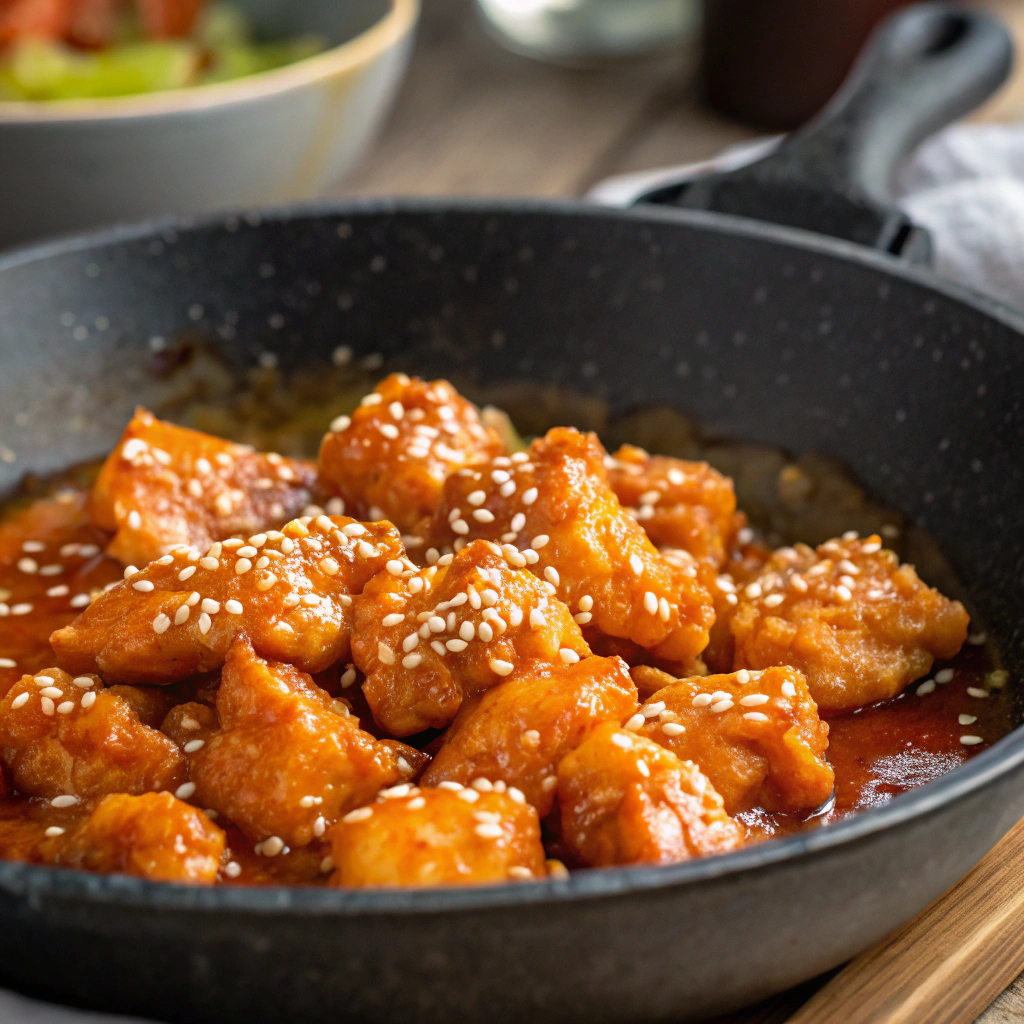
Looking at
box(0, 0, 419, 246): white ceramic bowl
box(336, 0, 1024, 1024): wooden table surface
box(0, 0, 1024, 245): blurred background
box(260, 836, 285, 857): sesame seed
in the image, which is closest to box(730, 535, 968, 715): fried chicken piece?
box(260, 836, 285, 857): sesame seed

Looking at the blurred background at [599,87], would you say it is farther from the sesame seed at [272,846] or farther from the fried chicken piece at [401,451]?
the sesame seed at [272,846]

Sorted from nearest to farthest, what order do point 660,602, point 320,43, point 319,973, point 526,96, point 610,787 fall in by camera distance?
point 319,973
point 610,787
point 660,602
point 320,43
point 526,96

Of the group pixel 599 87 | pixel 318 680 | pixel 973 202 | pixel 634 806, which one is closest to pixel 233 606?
pixel 318 680

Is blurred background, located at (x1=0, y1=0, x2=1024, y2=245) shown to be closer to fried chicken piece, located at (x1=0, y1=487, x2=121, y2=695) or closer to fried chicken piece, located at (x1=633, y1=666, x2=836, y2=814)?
fried chicken piece, located at (x1=0, y1=487, x2=121, y2=695)

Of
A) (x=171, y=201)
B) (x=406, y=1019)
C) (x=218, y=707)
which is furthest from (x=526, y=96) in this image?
(x=406, y=1019)

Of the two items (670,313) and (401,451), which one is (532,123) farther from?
(401,451)

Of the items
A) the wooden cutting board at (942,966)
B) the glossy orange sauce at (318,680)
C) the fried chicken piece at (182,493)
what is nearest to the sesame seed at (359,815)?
the glossy orange sauce at (318,680)

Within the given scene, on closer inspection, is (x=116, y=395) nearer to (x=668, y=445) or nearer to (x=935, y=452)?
(x=668, y=445)
